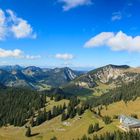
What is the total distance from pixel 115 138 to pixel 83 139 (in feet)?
61.3

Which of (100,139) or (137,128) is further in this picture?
(137,128)

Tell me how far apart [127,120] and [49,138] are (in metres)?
51.7

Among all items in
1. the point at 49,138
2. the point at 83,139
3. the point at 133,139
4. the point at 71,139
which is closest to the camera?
the point at 133,139

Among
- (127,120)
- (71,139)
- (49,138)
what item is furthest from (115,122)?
(49,138)

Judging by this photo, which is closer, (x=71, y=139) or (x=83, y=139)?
(x=83, y=139)

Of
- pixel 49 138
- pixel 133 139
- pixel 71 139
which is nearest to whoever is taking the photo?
pixel 133 139

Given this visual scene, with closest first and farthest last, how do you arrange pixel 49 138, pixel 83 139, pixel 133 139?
pixel 133 139 < pixel 83 139 < pixel 49 138

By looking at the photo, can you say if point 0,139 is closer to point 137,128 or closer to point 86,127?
point 86,127

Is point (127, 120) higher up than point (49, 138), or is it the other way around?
point (127, 120)

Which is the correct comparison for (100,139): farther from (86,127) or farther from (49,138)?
(49,138)

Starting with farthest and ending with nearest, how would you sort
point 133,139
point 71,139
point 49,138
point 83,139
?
point 49,138, point 71,139, point 83,139, point 133,139

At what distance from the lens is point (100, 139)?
16325cm

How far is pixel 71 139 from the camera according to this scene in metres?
187

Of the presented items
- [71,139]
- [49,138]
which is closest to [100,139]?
[71,139]
